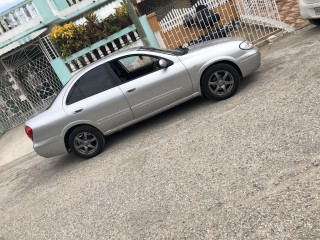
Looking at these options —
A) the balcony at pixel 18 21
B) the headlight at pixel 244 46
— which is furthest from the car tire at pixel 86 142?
the balcony at pixel 18 21

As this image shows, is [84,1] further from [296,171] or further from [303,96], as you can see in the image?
[296,171]

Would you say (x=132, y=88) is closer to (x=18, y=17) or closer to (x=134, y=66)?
(x=134, y=66)

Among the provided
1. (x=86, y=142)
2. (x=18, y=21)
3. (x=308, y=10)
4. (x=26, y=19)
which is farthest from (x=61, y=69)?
(x=308, y=10)

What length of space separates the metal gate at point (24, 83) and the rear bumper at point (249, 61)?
8864 mm

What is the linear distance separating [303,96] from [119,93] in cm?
303

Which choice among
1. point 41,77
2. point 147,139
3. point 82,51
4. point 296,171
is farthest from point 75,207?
point 41,77

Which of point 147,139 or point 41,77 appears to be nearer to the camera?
point 147,139

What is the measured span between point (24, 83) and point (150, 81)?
910cm

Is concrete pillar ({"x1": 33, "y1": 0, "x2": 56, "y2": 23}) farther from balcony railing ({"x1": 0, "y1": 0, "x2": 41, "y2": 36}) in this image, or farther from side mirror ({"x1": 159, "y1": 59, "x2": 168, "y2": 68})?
side mirror ({"x1": 159, "y1": 59, "x2": 168, "y2": 68})

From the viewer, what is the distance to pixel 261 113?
5.09 metres

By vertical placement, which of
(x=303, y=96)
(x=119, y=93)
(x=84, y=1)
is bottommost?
(x=303, y=96)

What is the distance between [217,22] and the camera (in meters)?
10.6

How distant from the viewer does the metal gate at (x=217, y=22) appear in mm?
9703

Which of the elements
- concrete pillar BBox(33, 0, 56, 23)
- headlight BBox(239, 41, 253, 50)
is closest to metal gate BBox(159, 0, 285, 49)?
headlight BBox(239, 41, 253, 50)
